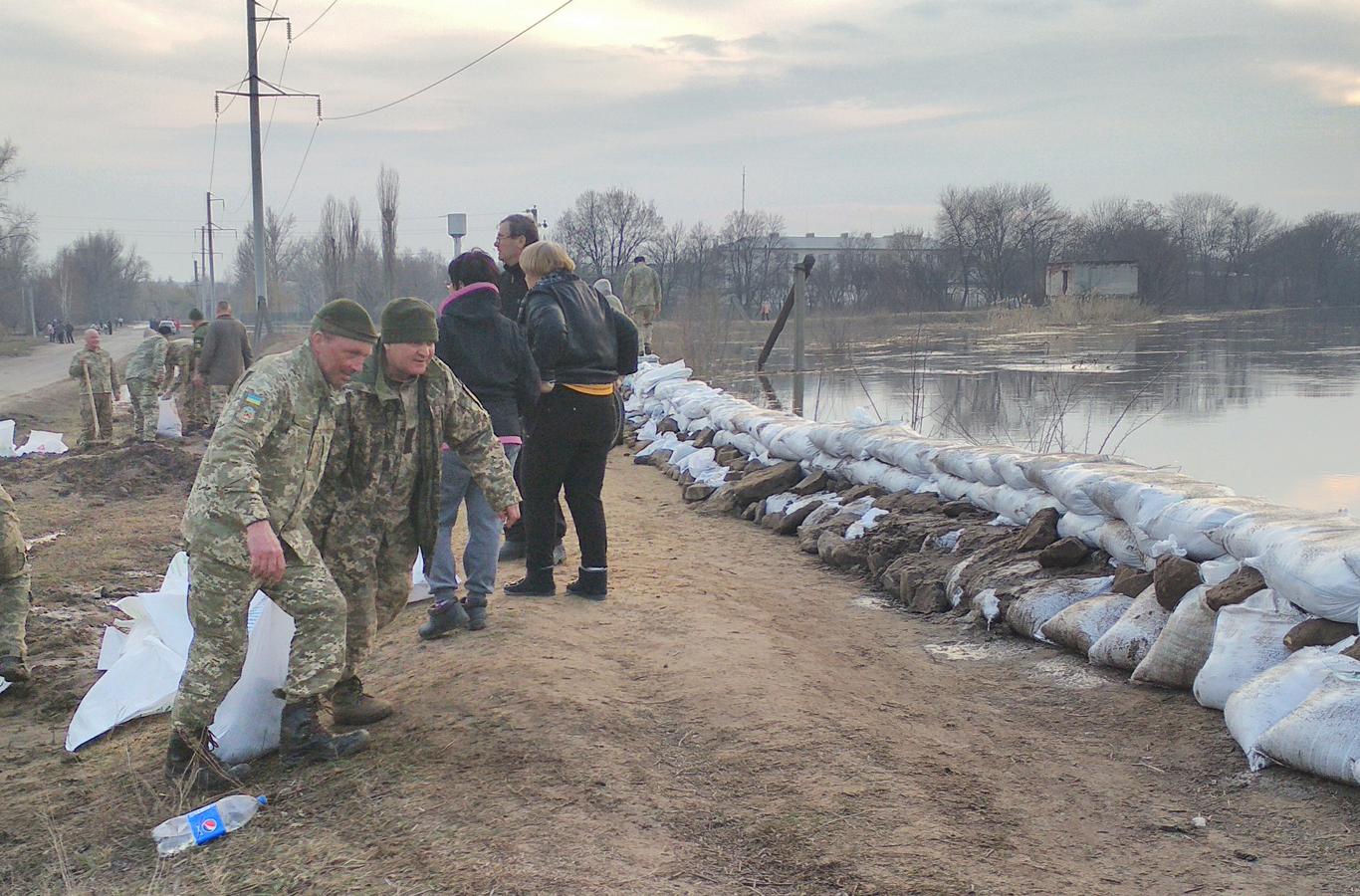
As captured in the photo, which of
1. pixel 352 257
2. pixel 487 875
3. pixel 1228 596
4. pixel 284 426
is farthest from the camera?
pixel 352 257

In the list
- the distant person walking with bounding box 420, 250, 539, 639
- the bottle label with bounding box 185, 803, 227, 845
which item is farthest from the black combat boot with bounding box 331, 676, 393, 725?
the distant person walking with bounding box 420, 250, 539, 639

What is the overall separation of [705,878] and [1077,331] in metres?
37.5

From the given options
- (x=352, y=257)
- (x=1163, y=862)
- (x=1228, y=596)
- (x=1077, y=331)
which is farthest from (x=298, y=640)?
(x=352, y=257)

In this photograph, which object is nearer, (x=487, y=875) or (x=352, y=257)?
(x=487, y=875)

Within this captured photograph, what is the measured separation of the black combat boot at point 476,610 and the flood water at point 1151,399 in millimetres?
3735

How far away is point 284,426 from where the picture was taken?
11.7ft

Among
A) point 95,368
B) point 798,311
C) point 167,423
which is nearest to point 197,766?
point 95,368

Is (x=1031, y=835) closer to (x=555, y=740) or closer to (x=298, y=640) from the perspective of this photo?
(x=555, y=740)

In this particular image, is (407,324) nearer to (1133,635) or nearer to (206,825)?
(206,825)

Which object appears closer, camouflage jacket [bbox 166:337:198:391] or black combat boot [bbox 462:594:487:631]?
black combat boot [bbox 462:594:487:631]

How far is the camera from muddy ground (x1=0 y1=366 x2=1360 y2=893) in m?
3.03

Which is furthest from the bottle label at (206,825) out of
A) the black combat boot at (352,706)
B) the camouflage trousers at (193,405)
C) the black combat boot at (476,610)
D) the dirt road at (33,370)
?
the dirt road at (33,370)

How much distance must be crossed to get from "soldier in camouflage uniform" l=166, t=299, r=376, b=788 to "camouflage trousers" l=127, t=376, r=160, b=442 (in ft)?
40.6

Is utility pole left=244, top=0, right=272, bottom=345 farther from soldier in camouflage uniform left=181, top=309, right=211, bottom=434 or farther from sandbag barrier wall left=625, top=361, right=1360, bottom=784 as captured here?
sandbag barrier wall left=625, top=361, right=1360, bottom=784
